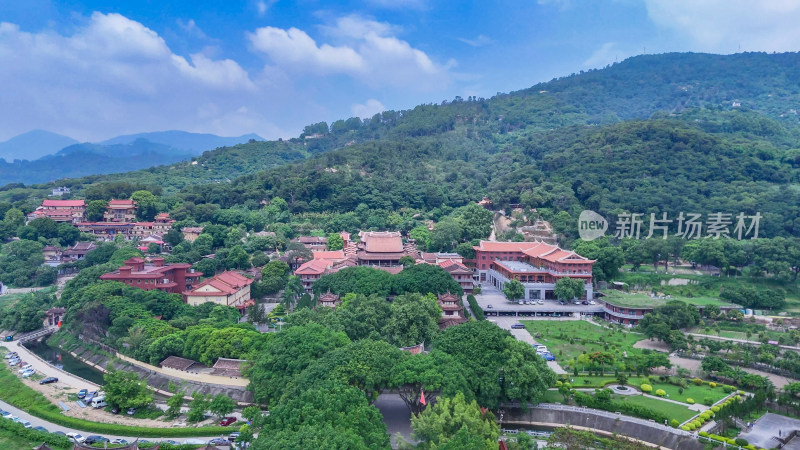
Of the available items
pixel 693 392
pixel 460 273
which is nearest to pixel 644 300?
pixel 693 392

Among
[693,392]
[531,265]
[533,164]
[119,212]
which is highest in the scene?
[533,164]

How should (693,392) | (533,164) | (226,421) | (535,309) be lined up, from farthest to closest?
(533,164)
(535,309)
(693,392)
(226,421)

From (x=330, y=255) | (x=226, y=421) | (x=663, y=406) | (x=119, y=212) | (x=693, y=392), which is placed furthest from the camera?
(x=119, y=212)

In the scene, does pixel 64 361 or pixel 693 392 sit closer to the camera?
pixel 693 392

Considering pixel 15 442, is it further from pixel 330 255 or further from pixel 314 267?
pixel 330 255

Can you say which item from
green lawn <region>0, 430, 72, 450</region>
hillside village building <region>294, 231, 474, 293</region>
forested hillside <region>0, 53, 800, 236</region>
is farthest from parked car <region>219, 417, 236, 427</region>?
forested hillside <region>0, 53, 800, 236</region>

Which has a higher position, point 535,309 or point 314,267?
point 314,267

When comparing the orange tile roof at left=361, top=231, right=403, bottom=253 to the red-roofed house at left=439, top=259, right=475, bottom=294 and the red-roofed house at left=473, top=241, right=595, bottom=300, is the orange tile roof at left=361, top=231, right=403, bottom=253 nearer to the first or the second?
the red-roofed house at left=439, top=259, right=475, bottom=294

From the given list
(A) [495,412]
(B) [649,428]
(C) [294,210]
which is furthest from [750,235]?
(C) [294,210]
